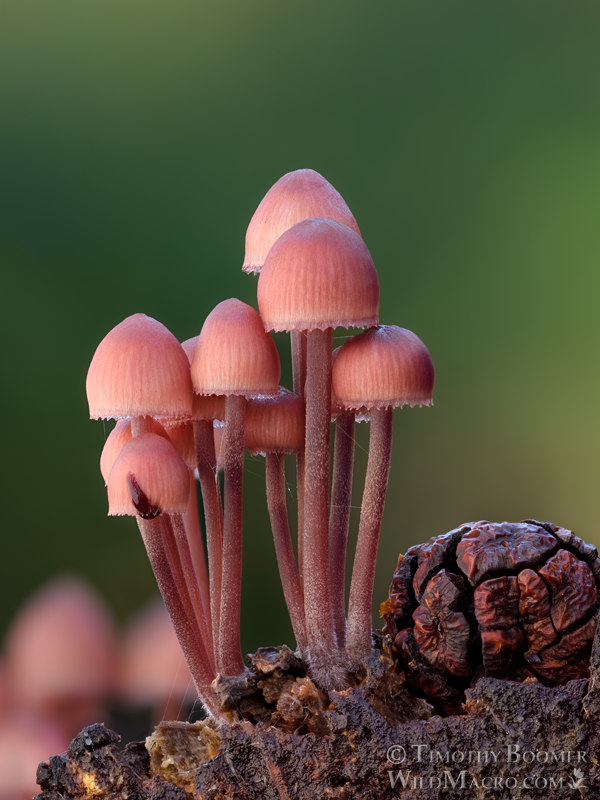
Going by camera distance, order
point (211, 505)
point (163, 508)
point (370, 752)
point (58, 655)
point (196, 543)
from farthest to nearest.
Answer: point (58, 655), point (196, 543), point (211, 505), point (163, 508), point (370, 752)

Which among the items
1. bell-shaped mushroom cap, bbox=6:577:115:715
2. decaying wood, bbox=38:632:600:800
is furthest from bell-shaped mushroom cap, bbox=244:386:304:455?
bell-shaped mushroom cap, bbox=6:577:115:715

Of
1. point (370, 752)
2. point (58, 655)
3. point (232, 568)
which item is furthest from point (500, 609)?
point (58, 655)

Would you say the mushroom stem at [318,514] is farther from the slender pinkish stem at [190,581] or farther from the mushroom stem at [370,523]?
the slender pinkish stem at [190,581]

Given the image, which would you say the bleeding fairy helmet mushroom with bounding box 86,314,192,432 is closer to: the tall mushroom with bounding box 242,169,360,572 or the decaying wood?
the tall mushroom with bounding box 242,169,360,572

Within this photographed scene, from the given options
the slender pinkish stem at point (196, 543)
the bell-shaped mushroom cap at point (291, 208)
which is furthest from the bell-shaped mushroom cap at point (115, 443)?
the bell-shaped mushroom cap at point (291, 208)

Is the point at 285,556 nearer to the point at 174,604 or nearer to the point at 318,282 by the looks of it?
the point at 174,604

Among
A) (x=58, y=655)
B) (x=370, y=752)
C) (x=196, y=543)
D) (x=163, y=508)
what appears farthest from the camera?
(x=58, y=655)
